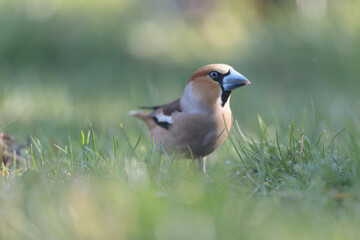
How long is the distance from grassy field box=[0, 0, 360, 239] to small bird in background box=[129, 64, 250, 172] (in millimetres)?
153

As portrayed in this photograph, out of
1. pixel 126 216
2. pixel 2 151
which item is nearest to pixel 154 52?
pixel 2 151

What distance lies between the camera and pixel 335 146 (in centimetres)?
356

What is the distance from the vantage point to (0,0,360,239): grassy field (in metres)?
2.32

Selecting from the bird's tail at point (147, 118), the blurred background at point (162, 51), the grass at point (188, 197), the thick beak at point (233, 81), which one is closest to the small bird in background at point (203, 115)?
the thick beak at point (233, 81)

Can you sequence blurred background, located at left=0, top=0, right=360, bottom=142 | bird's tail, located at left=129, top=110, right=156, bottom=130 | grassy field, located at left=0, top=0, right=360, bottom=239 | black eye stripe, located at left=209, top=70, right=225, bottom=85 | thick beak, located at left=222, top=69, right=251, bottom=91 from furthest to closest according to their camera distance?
blurred background, located at left=0, top=0, right=360, bottom=142 → bird's tail, located at left=129, top=110, right=156, bottom=130 → black eye stripe, located at left=209, top=70, right=225, bottom=85 → thick beak, located at left=222, top=69, right=251, bottom=91 → grassy field, located at left=0, top=0, right=360, bottom=239

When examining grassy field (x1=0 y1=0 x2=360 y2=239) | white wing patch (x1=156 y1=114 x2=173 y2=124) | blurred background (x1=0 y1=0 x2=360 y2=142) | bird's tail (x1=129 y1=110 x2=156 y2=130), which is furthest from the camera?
blurred background (x1=0 y1=0 x2=360 y2=142)

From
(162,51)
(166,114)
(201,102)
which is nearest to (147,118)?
(166,114)

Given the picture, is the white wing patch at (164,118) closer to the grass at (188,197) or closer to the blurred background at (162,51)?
the grass at (188,197)

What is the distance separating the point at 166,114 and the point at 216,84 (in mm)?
570

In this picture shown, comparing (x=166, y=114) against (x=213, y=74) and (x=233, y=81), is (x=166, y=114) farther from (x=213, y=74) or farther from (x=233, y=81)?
(x=233, y=81)

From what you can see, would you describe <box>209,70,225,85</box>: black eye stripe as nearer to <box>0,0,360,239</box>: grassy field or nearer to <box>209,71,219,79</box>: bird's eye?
<box>209,71,219,79</box>: bird's eye

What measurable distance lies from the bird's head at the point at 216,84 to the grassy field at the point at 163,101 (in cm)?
39

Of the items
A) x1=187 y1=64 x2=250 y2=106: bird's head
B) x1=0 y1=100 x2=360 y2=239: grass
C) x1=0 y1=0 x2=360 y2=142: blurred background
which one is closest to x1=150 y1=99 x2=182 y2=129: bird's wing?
x1=187 y1=64 x2=250 y2=106: bird's head

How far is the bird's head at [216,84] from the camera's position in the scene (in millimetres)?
3963
